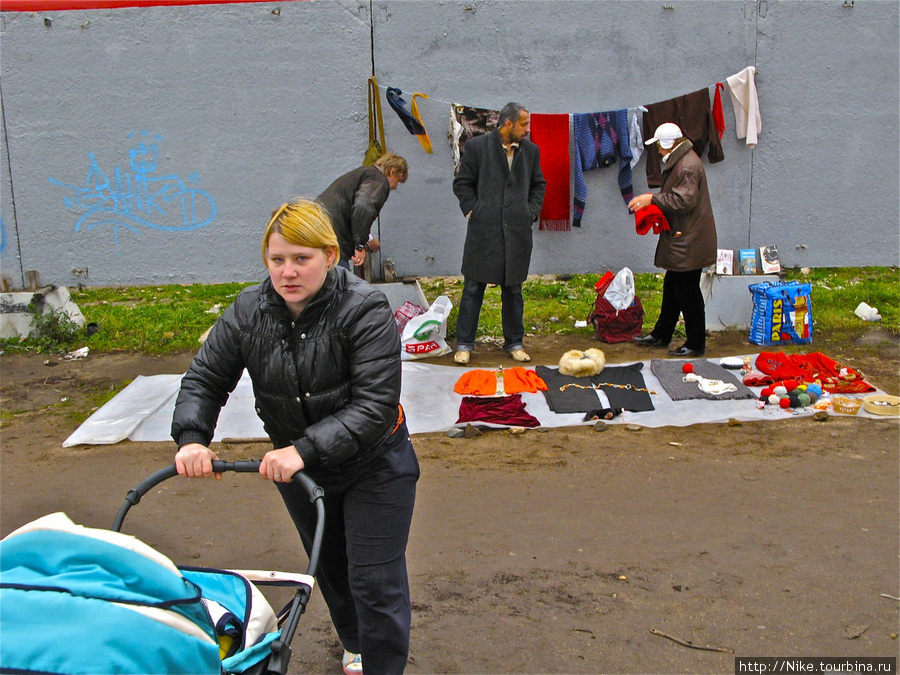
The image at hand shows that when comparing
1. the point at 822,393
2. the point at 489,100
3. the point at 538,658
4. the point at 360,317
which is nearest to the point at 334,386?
the point at 360,317

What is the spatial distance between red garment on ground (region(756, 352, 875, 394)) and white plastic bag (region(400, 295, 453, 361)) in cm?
267

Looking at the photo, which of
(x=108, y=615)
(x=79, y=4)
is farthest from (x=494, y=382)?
(x=79, y=4)

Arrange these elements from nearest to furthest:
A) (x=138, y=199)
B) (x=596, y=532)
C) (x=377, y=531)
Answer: (x=377, y=531)
(x=596, y=532)
(x=138, y=199)

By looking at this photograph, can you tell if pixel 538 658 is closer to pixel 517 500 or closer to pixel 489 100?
pixel 517 500

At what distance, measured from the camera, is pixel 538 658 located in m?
3.36

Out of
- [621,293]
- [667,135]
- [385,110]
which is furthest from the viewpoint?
[385,110]

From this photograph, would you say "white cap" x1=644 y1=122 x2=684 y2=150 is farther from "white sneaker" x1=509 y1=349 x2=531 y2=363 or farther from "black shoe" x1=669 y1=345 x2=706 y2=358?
"white sneaker" x1=509 y1=349 x2=531 y2=363

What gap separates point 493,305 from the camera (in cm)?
913

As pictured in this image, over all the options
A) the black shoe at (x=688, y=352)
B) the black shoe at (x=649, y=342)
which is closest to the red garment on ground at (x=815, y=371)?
the black shoe at (x=688, y=352)

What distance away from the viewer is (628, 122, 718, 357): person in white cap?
7098mm

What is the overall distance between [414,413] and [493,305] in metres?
3.13

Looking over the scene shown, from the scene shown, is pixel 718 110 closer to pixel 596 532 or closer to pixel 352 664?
pixel 596 532

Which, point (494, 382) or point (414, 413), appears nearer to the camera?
point (414, 413)

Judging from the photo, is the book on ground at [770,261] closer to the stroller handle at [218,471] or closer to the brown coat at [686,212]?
the brown coat at [686,212]
